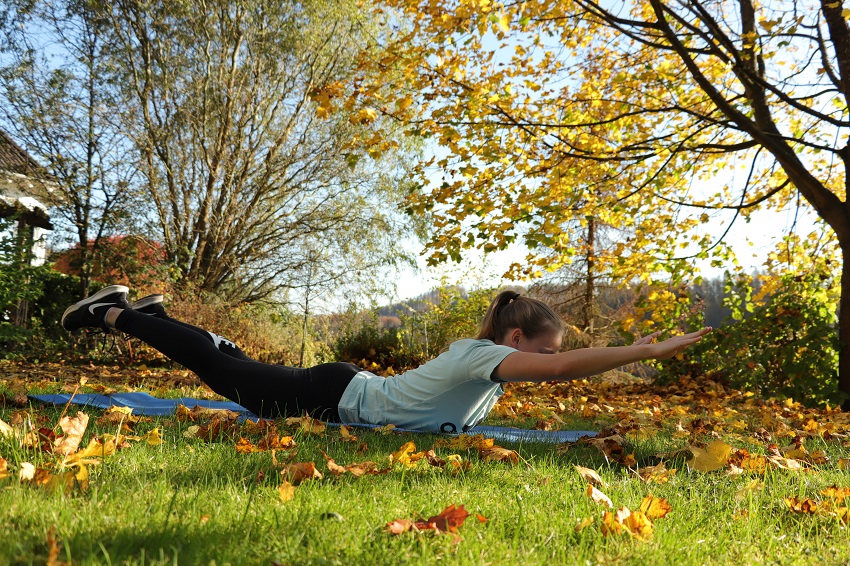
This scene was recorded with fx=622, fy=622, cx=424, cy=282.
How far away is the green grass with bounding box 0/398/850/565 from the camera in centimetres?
120

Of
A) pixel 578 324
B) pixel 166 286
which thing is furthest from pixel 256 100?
pixel 578 324

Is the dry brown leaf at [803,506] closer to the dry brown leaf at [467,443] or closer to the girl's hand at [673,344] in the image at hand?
the girl's hand at [673,344]

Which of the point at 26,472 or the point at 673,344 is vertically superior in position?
the point at 673,344

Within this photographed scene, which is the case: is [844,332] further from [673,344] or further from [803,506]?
[803,506]

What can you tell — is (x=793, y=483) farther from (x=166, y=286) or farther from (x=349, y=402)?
(x=166, y=286)

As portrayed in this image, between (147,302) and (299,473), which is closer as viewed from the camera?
(299,473)

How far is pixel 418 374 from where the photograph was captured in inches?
124

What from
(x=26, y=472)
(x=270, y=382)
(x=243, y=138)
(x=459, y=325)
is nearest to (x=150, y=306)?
(x=270, y=382)

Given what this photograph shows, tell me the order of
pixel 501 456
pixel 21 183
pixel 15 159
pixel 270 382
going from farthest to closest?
1. pixel 15 159
2. pixel 21 183
3. pixel 270 382
4. pixel 501 456

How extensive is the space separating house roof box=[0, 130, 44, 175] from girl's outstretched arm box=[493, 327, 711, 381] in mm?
10992

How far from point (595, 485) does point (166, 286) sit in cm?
979

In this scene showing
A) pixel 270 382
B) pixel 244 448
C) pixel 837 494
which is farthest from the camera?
pixel 270 382

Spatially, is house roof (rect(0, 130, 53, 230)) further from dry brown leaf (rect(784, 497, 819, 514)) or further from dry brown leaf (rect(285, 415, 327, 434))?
dry brown leaf (rect(784, 497, 819, 514))

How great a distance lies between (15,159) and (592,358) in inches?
464
